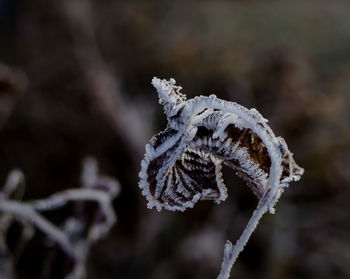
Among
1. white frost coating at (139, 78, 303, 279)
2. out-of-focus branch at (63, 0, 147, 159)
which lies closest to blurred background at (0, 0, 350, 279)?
out-of-focus branch at (63, 0, 147, 159)

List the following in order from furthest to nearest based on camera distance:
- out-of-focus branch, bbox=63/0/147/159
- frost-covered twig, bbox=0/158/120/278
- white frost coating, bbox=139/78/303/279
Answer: out-of-focus branch, bbox=63/0/147/159 < frost-covered twig, bbox=0/158/120/278 < white frost coating, bbox=139/78/303/279

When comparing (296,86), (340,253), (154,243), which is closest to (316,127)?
(296,86)

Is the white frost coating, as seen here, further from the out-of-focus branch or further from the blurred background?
the out-of-focus branch

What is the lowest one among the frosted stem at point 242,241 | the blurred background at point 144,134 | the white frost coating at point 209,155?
the frosted stem at point 242,241

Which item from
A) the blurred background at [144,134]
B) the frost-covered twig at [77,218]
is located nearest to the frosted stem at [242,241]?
the frost-covered twig at [77,218]

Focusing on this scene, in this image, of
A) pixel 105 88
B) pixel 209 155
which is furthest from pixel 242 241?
pixel 105 88

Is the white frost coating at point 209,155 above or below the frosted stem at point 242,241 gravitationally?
above

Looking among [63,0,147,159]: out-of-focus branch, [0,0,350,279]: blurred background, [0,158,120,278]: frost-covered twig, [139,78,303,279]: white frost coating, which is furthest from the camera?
[63,0,147,159]: out-of-focus branch

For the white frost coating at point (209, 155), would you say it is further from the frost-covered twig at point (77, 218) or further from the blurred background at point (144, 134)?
the blurred background at point (144, 134)
